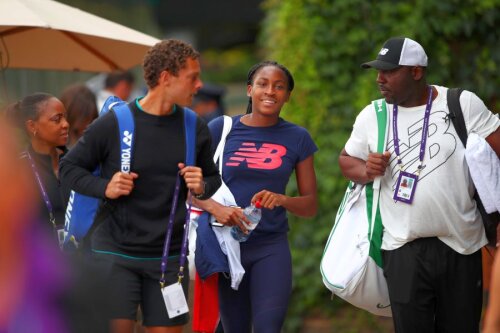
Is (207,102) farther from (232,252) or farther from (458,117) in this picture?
(458,117)

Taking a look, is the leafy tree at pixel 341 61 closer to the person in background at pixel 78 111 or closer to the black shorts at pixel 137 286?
the person in background at pixel 78 111

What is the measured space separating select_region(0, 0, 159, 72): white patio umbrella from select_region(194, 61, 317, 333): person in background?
1492 mm

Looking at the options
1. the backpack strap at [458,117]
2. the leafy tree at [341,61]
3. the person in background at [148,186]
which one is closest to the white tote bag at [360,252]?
the backpack strap at [458,117]

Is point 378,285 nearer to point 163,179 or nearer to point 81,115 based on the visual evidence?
point 163,179

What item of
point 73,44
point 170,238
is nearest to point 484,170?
point 170,238

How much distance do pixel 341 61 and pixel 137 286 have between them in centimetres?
374

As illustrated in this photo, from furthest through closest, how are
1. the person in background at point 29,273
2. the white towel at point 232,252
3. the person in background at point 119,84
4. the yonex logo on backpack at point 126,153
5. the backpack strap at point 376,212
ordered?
1. the person in background at point 119,84
2. the white towel at point 232,252
3. the backpack strap at point 376,212
4. the yonex logo on backpack at point 126,153
5. the person in background at point 29,273

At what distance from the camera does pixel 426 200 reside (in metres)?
5.71

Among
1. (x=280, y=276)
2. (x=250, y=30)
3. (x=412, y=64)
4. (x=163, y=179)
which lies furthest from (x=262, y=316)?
(x=250, y=30)

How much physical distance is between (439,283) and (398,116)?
38.3 inches

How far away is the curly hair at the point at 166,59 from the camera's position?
5430 millimetres

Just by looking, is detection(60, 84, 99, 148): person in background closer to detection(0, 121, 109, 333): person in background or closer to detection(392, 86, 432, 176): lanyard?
detection(392, 86, 432, 176): lanyard

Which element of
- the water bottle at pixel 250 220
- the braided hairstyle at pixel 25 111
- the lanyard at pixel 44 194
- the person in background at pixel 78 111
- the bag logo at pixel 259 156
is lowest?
the water bottle at pixel 250 220

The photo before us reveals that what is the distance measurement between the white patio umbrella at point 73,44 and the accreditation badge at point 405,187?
250 cm
